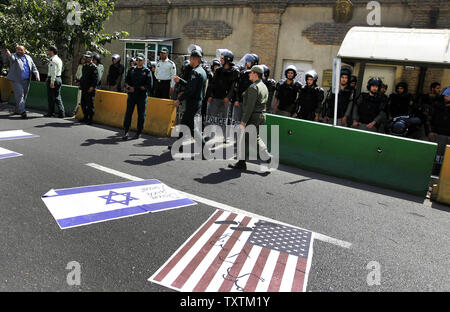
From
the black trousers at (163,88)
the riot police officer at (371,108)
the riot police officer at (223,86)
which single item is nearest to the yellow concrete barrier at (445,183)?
the riot police officer at (371,108)

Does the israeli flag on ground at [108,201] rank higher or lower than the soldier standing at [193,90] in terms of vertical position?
lower

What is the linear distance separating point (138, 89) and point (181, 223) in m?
5.32

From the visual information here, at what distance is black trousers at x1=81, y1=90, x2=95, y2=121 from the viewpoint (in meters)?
9.88

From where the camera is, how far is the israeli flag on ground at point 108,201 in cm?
388

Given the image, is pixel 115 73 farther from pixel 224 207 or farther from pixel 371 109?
pixel 224 207

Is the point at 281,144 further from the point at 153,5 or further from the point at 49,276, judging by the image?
the point at 153,5

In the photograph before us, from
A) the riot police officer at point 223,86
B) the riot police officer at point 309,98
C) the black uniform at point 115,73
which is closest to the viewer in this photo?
the riot police officer at point 309,98

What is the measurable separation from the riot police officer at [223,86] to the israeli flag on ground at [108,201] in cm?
459

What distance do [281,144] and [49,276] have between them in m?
5.50

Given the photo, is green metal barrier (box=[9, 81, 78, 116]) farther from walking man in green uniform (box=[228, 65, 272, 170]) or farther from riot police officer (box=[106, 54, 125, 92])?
walking man in green uniform (box=[228, 65, 272, 170])

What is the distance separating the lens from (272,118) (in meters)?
7.57

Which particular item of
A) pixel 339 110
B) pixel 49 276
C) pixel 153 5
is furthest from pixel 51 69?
pixel 153 5

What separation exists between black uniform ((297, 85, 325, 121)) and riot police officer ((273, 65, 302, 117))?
0.74 feet

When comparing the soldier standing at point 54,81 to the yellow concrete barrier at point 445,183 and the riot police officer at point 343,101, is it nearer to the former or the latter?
the riot police officer at point 343,101
